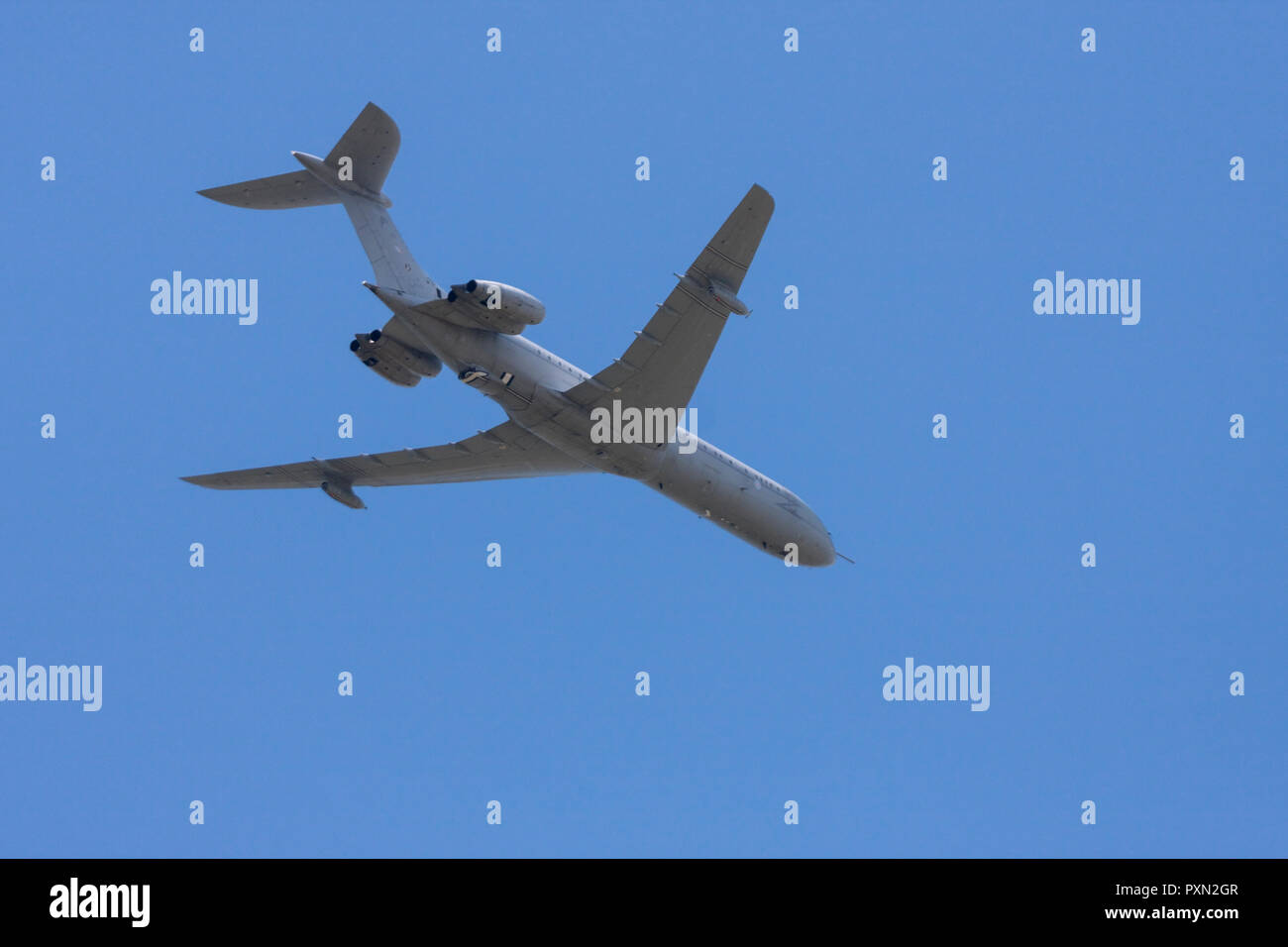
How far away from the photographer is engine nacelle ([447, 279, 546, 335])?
95.5 ft

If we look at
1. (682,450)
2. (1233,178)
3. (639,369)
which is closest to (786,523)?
(682,450)

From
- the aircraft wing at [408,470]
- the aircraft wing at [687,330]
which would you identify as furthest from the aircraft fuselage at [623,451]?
the aircraft wing at [408,470]

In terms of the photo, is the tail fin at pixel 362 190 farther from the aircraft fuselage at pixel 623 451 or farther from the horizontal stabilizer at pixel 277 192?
the aircraft fuselage at pixel 623 451

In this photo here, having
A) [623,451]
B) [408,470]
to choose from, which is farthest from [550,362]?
[408,470]

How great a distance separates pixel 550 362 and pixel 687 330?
3.64 meters

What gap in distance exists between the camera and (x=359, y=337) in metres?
32.1

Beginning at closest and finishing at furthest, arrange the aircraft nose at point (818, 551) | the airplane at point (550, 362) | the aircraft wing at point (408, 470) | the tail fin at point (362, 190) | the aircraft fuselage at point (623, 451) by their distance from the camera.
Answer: the airplane at point (550, 362)
the aircraft fuselage at point (623, 451)
the tail fin at point (362, 190)
the aircraft wing at point (408, 470)
the aircraft nose at point (818, 551)

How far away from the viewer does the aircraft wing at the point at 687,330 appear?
28.3 meters

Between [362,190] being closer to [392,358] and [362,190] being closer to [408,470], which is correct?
[392,358]

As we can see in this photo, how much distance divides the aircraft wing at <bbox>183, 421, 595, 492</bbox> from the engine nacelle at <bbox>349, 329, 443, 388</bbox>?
150 inches

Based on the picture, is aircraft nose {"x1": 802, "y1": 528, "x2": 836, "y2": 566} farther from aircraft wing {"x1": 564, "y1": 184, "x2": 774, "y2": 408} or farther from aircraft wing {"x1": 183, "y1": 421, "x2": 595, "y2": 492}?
aircraft wing {"x1": 564, "y1": 184, "x2": 774, "y2": 408}

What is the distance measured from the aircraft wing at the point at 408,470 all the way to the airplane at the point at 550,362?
0.27ft

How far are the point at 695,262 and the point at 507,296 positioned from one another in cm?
411

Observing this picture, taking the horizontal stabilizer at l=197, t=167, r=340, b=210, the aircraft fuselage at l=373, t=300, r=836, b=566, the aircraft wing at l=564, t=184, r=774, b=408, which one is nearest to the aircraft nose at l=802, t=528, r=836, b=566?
the aircraft fuselage at l=373, t=300, r=836, b=566
